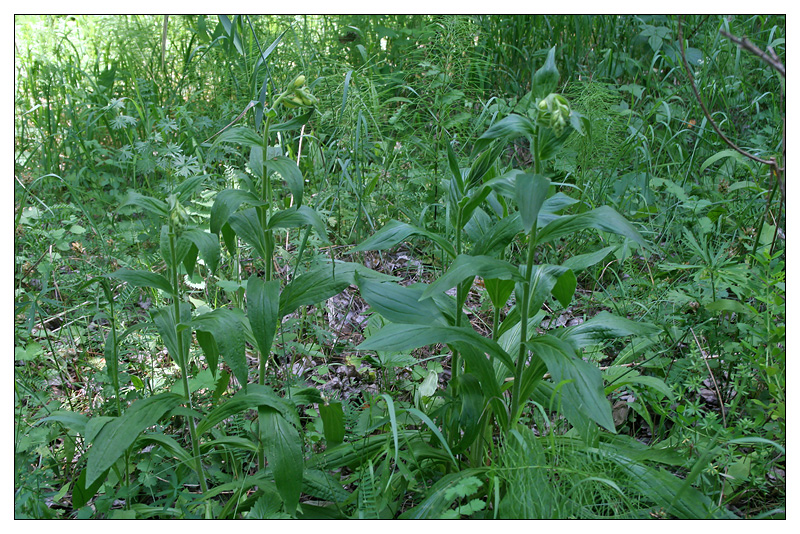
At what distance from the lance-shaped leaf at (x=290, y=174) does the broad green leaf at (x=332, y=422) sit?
1.98ft

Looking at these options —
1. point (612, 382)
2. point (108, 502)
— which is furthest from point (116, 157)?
point (612, 382)

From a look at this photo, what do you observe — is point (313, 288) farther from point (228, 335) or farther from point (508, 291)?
point (508, 291)

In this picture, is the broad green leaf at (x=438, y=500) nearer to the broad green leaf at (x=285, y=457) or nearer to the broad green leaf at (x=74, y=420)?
the broad green leaf at (x=285, y=457)

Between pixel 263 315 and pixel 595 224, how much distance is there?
0.86 m

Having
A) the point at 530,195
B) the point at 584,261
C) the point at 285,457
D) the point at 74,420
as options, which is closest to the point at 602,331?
the point at 584,261

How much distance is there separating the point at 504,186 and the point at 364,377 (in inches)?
44.6

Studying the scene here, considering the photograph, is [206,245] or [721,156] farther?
[721,156]

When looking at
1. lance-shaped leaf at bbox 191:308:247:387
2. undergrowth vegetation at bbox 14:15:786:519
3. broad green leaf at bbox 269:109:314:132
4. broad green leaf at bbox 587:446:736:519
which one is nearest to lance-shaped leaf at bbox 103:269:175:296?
undergrowth vegetation at bbox 14:15:786:519

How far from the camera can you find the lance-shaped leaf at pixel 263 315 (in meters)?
1.49

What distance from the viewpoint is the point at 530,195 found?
124 centimetres

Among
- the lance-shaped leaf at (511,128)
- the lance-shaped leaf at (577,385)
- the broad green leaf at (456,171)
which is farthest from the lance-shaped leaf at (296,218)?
the lance-shaped leaf at (577,385)

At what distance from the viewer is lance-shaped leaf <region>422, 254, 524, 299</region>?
1320mm

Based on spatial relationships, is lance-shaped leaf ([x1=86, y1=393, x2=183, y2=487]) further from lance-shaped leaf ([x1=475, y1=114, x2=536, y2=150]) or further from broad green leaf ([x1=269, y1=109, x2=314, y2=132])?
lance-shaped leaf ([x1=475, y1=114, x2=536, y2=150])
